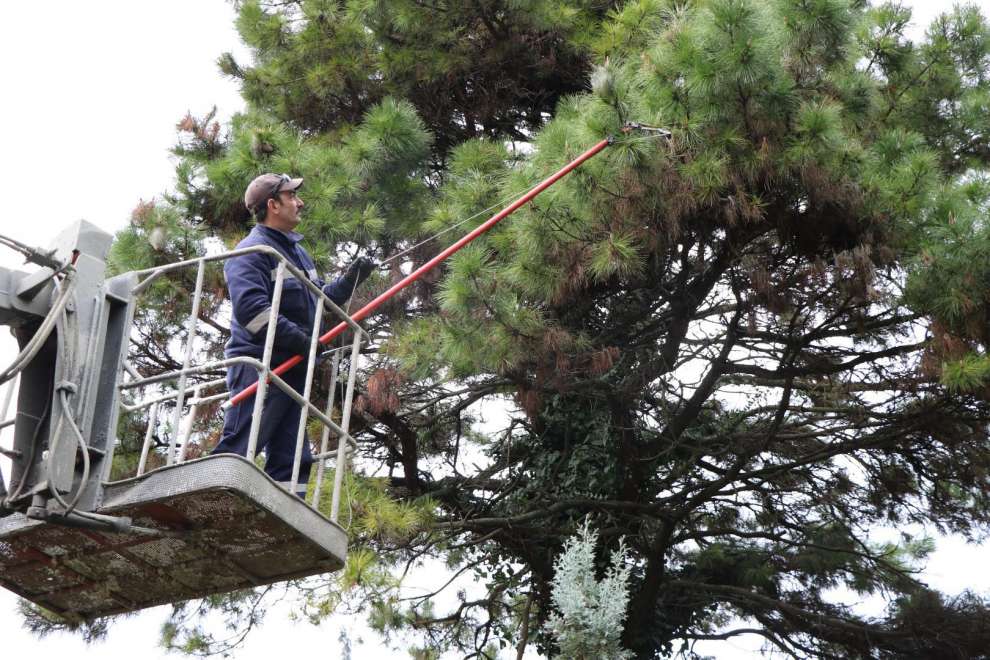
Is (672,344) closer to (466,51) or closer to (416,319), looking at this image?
(416,319)

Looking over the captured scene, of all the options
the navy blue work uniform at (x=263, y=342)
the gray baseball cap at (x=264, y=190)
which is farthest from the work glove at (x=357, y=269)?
the gray baseball cap at (x=264, y=190)

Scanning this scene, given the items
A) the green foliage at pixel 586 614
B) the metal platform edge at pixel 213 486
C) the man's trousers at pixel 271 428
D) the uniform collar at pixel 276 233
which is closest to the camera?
the metal platform edge at pixel 213 486

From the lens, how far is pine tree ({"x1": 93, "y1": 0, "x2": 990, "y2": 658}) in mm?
7250

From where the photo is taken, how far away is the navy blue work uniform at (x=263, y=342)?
16.7ft

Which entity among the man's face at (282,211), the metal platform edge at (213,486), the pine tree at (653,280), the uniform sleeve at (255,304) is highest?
the pine tree at (653,280)

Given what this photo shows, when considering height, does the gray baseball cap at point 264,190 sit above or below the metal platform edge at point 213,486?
above

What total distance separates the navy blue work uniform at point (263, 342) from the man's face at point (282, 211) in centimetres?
4

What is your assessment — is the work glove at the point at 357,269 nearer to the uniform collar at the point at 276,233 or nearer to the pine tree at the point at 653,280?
the uniform collar at the point at 276,233

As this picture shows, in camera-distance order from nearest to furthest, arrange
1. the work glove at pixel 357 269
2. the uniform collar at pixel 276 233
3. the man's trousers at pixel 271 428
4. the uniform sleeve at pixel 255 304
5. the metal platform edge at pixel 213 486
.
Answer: the metal platform edge at pixel 213 486, the uniform sleeve at pixel 255 304, the man's trousers at pixel 271 428, the uniform collar at pixel 276 233, the work glove at pixel 357 269

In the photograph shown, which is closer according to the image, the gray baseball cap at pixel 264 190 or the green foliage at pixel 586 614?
the gray baseball cap at pixel 264 190

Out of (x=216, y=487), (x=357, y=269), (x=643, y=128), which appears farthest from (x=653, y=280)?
(x=216, y=487)

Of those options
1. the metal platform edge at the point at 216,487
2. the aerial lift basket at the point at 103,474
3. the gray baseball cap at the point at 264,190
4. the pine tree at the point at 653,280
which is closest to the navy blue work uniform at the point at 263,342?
the gray baseball cap at the point at 264,190

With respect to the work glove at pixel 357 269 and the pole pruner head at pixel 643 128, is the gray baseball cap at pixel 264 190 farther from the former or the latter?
the pole pruner head at pixel 643 128

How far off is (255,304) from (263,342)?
0.52ft
